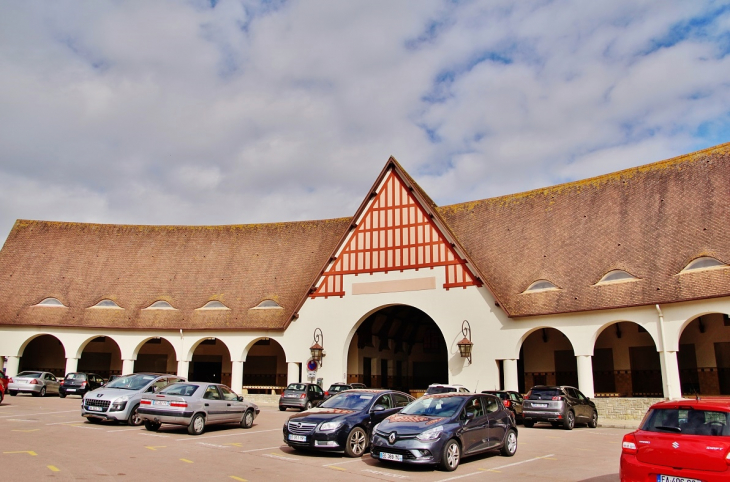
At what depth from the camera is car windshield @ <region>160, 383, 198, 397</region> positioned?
16.1 m

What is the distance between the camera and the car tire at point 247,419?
1765 centimetres

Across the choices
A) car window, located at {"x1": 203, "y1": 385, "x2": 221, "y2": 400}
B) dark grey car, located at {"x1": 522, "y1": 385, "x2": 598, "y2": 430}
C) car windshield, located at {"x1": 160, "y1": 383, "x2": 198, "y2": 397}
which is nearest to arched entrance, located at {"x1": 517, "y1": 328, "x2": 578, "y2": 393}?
dark grey car, located at {"x1": 522, "y1": 385, "x2": 598, "y2": 430}

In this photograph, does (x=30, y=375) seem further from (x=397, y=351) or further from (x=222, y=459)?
(x=222, y=459)

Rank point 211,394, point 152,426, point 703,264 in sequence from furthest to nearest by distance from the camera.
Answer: point 703,264 < point 211,394 < point 152,426

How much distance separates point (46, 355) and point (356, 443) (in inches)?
1207

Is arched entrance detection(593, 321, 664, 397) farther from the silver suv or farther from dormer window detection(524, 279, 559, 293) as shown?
the silver suv

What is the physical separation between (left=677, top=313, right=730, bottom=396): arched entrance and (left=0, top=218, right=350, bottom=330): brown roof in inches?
692

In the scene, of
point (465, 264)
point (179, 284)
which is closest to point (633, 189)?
point (465, 264)

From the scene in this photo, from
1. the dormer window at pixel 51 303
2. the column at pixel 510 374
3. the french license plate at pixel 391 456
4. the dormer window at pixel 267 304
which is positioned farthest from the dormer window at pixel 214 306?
the french license plate at pixel 391 456

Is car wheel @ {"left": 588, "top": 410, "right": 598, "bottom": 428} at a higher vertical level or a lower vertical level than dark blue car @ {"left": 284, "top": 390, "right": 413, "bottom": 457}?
lower

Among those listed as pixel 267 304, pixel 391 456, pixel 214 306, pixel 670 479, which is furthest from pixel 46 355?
pixel 670 479

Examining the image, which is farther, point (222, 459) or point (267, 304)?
point (267, 304)

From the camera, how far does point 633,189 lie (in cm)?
2759

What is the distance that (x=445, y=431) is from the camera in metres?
11.4
